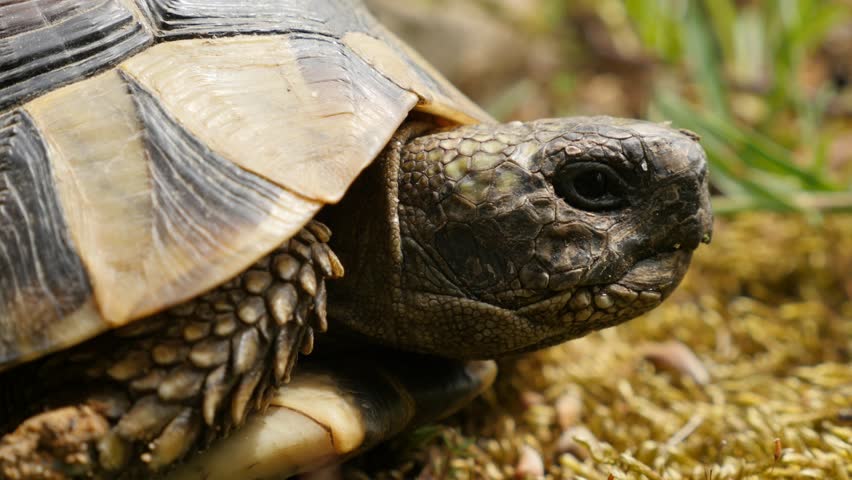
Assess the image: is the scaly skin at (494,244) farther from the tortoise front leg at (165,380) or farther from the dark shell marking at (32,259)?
the dark shell marking at (32,259)

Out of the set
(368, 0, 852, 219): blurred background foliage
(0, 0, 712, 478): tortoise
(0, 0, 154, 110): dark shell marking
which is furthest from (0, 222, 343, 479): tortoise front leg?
(368, 0, 852, 219): blurred background foliage

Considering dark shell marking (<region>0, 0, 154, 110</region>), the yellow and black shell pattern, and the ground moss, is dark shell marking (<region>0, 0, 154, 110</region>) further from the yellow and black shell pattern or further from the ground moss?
the ground moss

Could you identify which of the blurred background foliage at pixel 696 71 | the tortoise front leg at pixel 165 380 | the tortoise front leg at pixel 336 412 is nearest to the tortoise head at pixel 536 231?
the tortoise front leg at pixel 336 412

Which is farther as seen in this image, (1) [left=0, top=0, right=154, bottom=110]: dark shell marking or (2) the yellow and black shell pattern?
(1) [left=0, top=0, right=154, bottom=110]: dark shell marking

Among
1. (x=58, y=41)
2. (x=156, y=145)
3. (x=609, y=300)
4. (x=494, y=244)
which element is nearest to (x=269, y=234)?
(x=156, y=145)

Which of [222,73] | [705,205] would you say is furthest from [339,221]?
[705,205]
